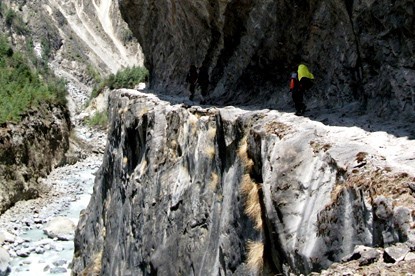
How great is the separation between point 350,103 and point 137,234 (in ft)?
23.8

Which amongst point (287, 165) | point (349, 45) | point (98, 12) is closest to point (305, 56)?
point (349, 45)

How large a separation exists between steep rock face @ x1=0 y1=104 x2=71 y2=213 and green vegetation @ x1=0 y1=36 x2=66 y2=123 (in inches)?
26.5

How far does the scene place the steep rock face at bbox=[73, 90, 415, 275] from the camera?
241 inches

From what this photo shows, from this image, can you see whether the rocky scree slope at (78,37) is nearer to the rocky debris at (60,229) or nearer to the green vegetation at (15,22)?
the green vegetation at (15,22)

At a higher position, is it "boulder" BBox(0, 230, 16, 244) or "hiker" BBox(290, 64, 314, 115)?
"hiker" BBox(290, 64, 314, 115)

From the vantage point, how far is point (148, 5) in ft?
71.2

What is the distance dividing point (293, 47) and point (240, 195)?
5.43 meters

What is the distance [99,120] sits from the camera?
5800 cm

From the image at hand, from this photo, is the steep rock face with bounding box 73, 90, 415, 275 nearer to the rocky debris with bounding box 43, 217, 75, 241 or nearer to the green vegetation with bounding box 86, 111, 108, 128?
the rocky debris with bounding box 43, 217, 75, 241

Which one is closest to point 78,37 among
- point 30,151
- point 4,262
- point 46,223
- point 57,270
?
point 30,151

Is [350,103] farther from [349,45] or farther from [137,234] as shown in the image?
[137,234]

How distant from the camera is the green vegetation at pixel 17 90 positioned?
110 ft

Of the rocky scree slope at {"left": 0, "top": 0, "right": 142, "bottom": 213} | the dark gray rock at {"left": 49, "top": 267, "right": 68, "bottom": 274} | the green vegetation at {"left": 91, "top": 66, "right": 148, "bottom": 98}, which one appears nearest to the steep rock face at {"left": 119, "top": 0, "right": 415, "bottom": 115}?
the dark gray rock at {"left": 49, "top": 267, "right": 68, "bottom": 274}

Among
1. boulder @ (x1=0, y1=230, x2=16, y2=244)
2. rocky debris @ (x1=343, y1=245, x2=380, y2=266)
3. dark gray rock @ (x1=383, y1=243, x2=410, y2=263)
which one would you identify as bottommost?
boulder @ (x1=0, y1=230, x2=16, y2=244)
